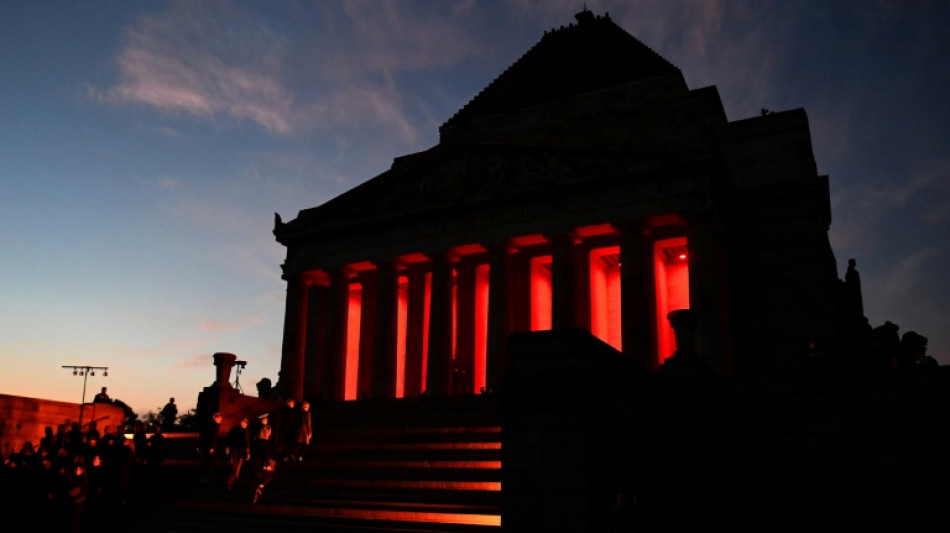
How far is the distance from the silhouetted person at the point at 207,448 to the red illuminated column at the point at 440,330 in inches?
414

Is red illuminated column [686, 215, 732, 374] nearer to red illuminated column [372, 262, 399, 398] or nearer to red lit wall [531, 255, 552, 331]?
red lit wall [531, 255, 552, 331]

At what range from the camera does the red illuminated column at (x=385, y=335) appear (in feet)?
103

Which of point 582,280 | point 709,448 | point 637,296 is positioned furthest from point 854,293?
point 582,280

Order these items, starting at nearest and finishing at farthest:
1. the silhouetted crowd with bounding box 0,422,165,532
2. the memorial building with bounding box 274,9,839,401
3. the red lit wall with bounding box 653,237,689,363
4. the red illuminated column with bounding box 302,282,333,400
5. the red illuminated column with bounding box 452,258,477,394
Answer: the silhouetted crowd with bounding box 0,422,165,532 < the memorial building with bounding box 274,9,839,401 < the red lit wall with bounding box 653,237,689,363 < the red illuminated column with bounding box 452,258,477,394 < the red illuminated column with bounding box 302,282,333,400

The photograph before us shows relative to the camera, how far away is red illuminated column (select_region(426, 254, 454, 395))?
30266mm

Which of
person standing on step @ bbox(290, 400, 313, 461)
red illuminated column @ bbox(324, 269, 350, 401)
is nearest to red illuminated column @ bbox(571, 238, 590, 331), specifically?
red illuminated column @ bbox(324, 269, 350, 401)

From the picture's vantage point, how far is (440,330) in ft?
101

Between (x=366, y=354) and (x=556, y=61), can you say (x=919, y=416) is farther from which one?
(x=556, y=61)

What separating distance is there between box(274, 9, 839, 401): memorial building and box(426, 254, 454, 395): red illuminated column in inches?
2.2

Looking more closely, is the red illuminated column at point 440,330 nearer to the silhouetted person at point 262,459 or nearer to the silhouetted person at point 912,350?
the silhouetted person at point 262,459

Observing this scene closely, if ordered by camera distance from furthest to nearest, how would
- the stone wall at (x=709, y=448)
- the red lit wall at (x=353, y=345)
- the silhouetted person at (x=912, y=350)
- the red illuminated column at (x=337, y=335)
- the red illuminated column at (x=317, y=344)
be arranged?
the red lit wall at (x=353, y=345), the red illuminated column at (x=317, y=344), the red illuminated column at (x=337, y=335), the silhouetted person at (x=912, y=350), the stone wall at (x=709, y=448)

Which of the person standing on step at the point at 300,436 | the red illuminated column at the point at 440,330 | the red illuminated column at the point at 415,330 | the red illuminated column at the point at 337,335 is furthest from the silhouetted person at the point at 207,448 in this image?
the red illuminated column at the point at 415,330

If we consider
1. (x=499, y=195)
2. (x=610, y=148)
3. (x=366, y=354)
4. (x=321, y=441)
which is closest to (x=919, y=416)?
(x=321, y=441)

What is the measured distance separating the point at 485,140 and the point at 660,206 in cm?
726
